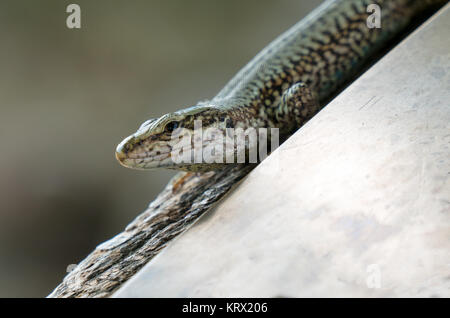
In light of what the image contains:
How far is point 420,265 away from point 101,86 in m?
9.48

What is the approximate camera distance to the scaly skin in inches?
119

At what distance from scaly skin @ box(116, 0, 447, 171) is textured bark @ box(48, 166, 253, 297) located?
0.87 ft

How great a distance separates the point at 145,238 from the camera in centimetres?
277

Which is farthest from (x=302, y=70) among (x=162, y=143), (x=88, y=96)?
(x=88, y=96)

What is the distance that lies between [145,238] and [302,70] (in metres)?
1.88

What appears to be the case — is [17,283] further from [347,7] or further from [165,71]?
[347,7]

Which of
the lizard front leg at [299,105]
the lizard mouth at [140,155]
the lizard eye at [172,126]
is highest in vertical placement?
the lizard front leg at [299,105]

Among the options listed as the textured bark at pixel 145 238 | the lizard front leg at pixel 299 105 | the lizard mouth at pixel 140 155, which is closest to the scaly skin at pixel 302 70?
the lizard front leg at pixel 299 105

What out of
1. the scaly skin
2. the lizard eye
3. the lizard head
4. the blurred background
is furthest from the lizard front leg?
the blurred background

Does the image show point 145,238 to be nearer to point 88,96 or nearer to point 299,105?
A: point 299,105

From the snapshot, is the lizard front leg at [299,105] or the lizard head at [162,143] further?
the lizard front leg at [299,105]

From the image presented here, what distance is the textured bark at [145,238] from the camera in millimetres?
2371

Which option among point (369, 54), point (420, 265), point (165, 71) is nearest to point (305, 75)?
point (369, 54)

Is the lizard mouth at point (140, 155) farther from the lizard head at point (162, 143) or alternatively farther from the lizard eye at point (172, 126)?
the lizard eye at point (172, 126)
